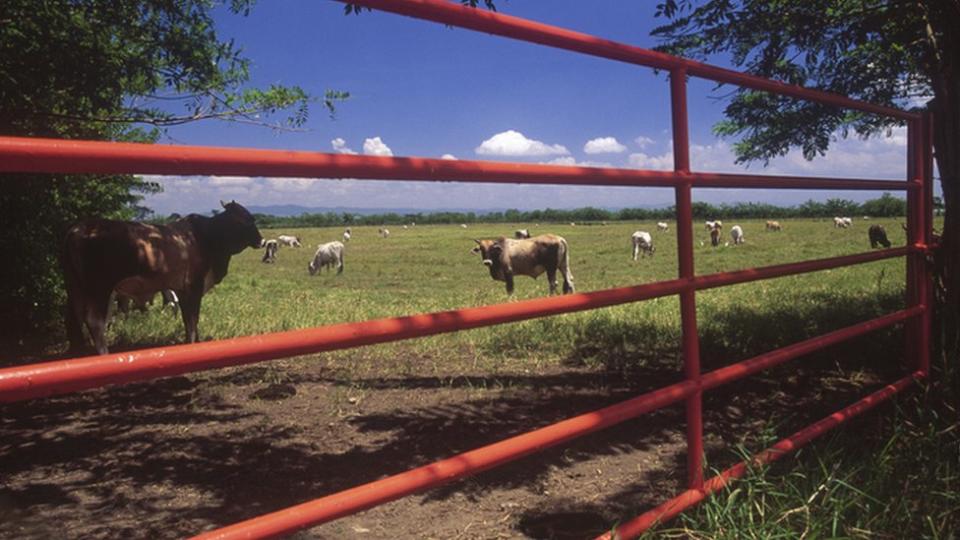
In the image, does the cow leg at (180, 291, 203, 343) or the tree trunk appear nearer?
the tree trunk

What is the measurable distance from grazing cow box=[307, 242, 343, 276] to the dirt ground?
20.9 meters

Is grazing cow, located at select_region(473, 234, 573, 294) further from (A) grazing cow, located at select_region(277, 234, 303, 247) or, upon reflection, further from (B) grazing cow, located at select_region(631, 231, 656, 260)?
(A) grazing cow, located at select_region(277, 234, 303, 247)

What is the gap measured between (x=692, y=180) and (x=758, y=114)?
724cm

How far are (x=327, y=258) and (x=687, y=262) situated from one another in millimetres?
25924

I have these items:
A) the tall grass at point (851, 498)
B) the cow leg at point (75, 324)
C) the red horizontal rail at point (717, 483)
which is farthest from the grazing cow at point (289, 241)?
the tall grass at point (851, 498)

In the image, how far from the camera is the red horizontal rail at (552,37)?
1.50 metres

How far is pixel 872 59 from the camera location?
689 centimetres

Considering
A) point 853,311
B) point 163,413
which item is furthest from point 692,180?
point 853,311

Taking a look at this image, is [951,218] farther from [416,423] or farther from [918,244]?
[416,423]

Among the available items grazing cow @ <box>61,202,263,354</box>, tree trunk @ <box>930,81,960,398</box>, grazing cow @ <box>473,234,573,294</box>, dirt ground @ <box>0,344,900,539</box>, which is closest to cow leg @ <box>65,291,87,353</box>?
grazing cow @ <box>61,202,263,354</box>

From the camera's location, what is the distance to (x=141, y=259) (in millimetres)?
5793

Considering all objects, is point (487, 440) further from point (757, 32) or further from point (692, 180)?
point (757, 32)

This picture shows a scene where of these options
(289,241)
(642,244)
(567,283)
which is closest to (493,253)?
(567,283)

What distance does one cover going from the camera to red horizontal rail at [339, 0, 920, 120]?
4.91ft
